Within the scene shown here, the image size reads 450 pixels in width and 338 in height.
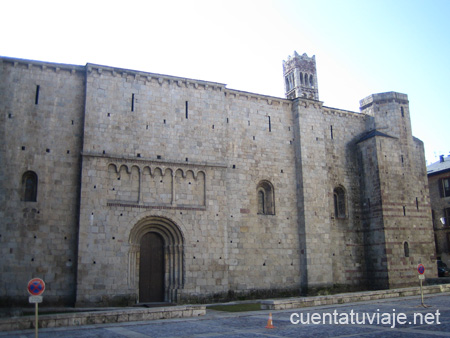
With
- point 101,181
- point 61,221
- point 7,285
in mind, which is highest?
point 101,181

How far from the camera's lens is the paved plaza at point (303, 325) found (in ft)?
43.0

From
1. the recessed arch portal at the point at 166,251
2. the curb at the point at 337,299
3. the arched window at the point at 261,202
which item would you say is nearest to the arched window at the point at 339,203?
the arched window at the point at 261,202

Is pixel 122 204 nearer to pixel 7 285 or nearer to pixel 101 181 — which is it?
pixel 101 181

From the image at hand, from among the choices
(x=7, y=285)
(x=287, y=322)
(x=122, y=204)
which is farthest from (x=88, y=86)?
(x=287, y=322)

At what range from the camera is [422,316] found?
1583cm

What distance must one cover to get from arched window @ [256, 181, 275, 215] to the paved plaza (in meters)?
9.06

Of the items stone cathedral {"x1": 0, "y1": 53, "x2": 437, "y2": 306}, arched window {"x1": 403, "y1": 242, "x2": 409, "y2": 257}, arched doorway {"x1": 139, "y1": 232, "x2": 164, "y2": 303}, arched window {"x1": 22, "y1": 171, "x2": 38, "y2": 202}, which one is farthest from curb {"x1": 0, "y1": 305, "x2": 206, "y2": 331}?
arched window {"x1": 403, "y1": 242, "x2": 409, "y2": 257}

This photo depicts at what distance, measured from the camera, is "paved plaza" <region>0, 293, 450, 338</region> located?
1310cm

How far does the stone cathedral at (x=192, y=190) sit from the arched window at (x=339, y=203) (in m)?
0.12

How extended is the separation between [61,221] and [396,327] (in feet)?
54.3

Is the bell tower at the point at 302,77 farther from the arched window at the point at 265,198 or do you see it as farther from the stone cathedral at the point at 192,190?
the arched window at the point at 265,198

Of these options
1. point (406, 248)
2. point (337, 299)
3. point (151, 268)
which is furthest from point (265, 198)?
point (406, 248)

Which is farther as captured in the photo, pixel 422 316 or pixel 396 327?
pixel 422 316

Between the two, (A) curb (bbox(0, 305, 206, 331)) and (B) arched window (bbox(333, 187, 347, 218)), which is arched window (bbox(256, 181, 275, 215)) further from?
(A) curb (bbox(0, 305, 206, 331))
